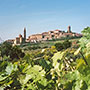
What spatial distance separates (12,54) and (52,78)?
1135cm

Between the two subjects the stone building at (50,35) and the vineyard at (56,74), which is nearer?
the vineyard at (56,74)

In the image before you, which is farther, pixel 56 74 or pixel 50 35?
pixel 50 35

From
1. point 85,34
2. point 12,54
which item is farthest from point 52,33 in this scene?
point 85,34

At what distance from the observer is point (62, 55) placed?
726mm

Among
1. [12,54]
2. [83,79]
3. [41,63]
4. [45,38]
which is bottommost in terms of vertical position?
[83,79]

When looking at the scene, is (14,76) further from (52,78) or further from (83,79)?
(83,79)

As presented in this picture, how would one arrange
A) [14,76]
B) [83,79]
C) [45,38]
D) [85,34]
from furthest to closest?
[45,38] → [85,34] → [14,76] → [83,79]

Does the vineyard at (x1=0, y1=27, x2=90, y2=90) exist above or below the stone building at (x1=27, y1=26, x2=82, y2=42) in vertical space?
below

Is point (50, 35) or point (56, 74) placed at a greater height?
point (50, 35)

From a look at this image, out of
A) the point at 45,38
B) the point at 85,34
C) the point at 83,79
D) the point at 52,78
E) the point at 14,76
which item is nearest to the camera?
the point at 83,79

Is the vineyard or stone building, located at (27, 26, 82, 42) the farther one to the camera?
stone building, located at (27, 26, 82, 42)

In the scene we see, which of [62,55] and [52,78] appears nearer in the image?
[62,55]

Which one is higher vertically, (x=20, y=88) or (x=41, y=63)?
(x=41, y=63)

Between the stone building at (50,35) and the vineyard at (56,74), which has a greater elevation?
the stone building at (50,35)
